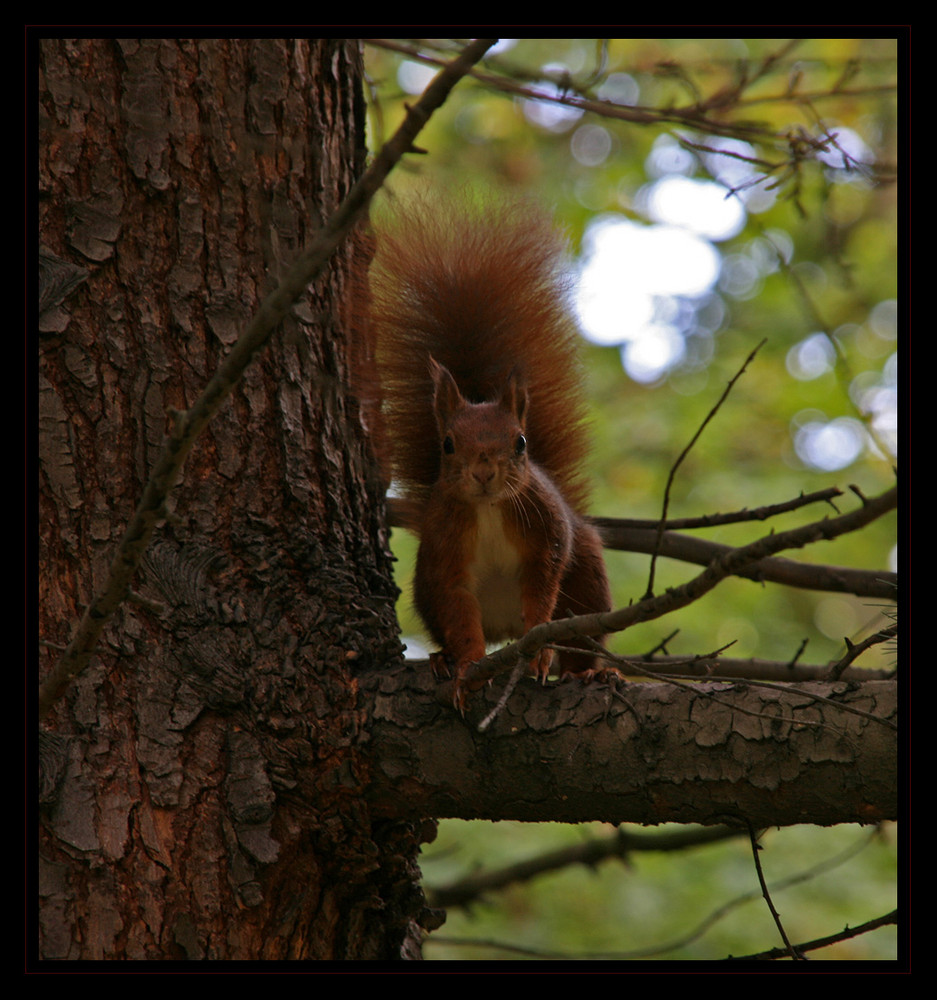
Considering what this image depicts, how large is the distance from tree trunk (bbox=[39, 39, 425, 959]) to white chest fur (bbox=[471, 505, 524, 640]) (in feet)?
0.98

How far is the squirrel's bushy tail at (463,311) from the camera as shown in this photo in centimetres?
198

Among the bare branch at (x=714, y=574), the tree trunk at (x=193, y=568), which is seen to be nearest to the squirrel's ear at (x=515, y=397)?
the tree trunk at (x=193, y=568)

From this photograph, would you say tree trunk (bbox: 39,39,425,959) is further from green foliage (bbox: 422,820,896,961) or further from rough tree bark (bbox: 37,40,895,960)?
green foliage (bbox: 422,820,896,961)

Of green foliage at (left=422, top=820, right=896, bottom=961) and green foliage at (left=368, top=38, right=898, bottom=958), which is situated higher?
green foliage at (left=368, top=38, right=898, bottom=958)

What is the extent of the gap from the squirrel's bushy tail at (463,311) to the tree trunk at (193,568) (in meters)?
0.37

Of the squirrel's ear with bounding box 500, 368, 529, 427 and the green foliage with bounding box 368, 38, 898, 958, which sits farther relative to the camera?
the green foliage with bounding box 368, 38, 898, 958

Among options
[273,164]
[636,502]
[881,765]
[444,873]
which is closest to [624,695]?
[881,765]

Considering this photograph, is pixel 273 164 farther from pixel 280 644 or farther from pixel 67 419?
pixel 280 644

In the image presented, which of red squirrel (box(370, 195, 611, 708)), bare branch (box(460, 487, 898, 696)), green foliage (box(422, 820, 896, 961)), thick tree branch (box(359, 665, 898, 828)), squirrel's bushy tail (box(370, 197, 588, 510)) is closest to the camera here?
bare branch (box(460, 487, 898, 696))

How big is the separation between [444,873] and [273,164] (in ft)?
9.26

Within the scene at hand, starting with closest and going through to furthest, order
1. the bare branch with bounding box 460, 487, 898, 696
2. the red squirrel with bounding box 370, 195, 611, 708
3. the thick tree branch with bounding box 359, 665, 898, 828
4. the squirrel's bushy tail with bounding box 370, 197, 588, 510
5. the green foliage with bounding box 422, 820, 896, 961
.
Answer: the bare branch with bounding box 460, 487, 898, 696
the thick tree branch with bounding box 359, 665, 898, 828
the red squirrel with bounding box 370, 195, 611, 708
the squirrel's bushy tail with bounding box 370, 197, 588, 510
the green foliage with bounding box 422, 820, 896, 961

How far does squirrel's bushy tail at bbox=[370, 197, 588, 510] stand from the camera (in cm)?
198

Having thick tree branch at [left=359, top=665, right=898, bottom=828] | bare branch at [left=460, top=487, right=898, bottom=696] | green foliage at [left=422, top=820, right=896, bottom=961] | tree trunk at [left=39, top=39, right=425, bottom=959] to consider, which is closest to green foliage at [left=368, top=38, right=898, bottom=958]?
green foliage at [left=422, top=820, right=896, bottom=961]
